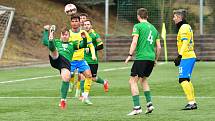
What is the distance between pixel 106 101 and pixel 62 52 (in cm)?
179

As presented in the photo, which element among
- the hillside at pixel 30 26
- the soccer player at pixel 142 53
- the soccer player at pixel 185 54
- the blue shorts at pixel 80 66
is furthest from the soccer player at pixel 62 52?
the hillside at pixel 30 26

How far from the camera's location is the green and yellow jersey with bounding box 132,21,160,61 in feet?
43.8

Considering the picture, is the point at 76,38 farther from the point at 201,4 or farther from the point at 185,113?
the point at 201,4

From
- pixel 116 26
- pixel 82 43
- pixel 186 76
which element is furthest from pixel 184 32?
pixel 116 26

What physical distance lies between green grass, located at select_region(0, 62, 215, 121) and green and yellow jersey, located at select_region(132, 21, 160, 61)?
111 cm

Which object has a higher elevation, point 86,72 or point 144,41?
point 144,41

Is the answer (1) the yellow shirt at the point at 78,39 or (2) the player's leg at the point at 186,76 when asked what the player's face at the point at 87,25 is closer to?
(1) the yellow shirt at the point at 78,39

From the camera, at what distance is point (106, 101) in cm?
1623

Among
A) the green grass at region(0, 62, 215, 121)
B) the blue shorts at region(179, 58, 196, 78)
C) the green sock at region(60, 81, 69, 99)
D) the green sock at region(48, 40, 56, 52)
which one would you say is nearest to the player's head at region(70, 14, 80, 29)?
the green sock at region(48, 40, 56, 52)

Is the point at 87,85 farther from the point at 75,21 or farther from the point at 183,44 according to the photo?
the point at 183,44

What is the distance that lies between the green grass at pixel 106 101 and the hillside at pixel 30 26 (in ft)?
31.3

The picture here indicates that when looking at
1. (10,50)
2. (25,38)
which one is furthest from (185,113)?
(25,38)

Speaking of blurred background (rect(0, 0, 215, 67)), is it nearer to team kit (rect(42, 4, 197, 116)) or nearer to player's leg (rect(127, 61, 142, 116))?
team kit (rect(42, 4, 197, 116))

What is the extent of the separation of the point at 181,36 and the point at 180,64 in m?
0.57
